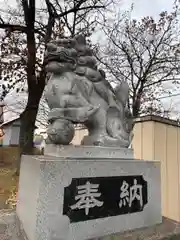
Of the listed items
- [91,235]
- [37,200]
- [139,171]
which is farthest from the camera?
[139,171]

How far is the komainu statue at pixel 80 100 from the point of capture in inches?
67.9

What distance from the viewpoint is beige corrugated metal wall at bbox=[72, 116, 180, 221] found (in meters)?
3.20

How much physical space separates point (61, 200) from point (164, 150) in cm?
220

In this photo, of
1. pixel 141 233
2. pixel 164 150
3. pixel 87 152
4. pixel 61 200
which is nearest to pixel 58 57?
pixel 87 152

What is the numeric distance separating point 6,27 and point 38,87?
6.10ft

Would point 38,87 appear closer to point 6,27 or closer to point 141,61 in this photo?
point 6,27

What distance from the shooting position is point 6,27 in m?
6.19

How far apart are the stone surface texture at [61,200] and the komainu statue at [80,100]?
22 cm

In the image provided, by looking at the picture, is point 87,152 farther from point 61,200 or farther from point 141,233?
point 141,233

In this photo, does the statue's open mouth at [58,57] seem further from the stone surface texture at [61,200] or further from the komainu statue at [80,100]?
the stone surface texture at [61,200]

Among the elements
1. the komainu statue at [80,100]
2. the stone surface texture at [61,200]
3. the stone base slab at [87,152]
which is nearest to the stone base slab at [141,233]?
the stone surface texture at [61,200]

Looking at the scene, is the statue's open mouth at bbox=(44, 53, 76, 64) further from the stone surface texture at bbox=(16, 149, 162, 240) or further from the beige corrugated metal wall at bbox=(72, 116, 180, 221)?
the beige corrugated metal wall at bbox=(72, 116, 180, 221)

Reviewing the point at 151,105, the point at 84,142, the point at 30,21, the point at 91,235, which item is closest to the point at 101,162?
the point at 84,142

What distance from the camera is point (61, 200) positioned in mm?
1482
